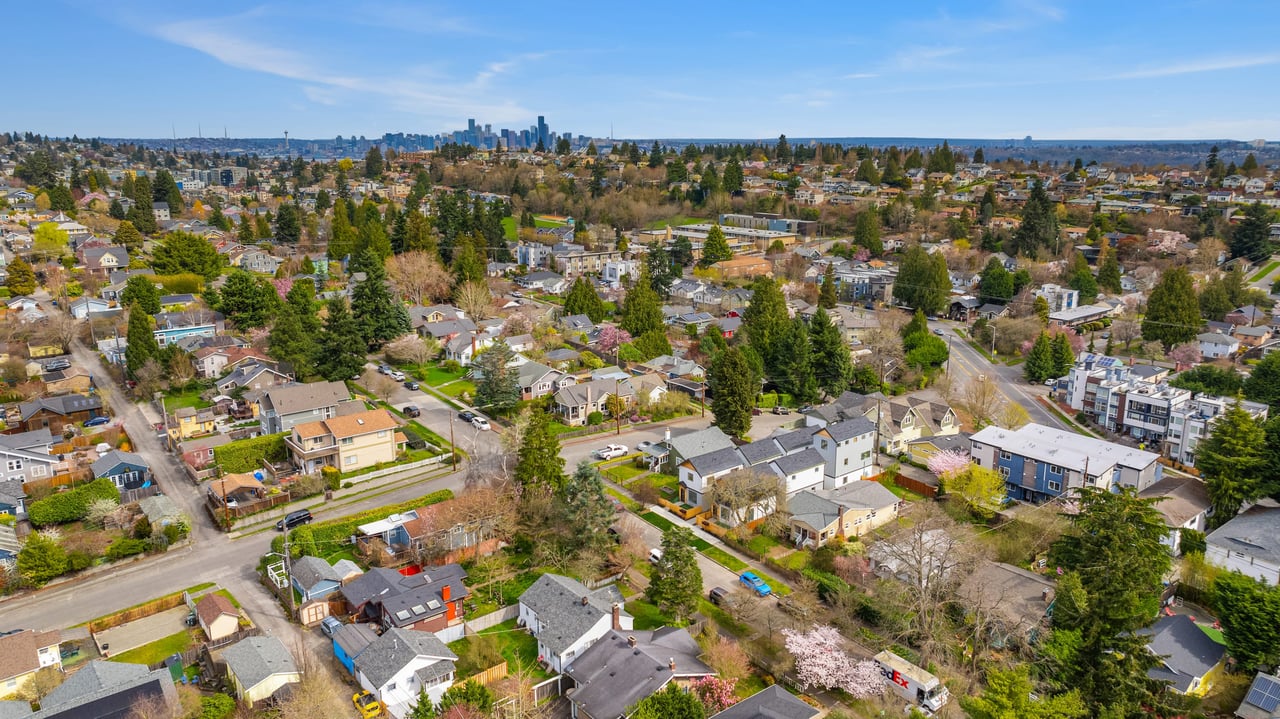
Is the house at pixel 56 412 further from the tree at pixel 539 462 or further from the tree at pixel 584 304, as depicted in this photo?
the tree at pixel 584 304

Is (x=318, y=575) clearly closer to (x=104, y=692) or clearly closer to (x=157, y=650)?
(x=157, y=650)

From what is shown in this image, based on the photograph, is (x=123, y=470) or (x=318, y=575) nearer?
(x=318, y=575)

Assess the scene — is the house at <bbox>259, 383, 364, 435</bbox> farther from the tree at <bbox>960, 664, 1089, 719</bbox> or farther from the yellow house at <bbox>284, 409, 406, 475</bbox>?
the tree at <bbox>960, 664, 1089, 719</bbox>

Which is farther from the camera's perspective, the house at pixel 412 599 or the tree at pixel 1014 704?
the house at pixel 412 599

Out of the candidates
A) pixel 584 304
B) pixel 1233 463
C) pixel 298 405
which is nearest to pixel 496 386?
pixel 298 405

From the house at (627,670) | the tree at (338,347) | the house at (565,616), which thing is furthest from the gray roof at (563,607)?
the tree at (338,347)
